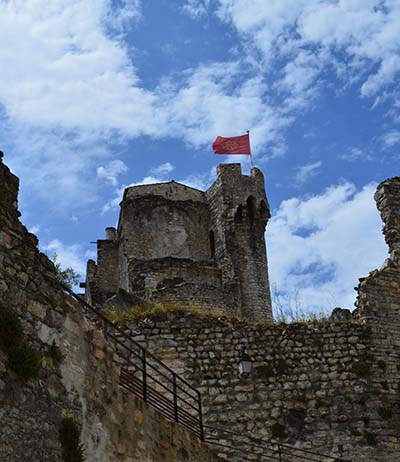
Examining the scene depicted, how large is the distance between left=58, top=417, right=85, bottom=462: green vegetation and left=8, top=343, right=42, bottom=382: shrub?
0.69m

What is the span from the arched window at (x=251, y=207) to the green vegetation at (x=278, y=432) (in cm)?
2901

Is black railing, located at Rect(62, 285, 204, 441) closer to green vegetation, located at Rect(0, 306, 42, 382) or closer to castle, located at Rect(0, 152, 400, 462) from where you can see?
castle, located at Rect(0, 152, 400, 462)

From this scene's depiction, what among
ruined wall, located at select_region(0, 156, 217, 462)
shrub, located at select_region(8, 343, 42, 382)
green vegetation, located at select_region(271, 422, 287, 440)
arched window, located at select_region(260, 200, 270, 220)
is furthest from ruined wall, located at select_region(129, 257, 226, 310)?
shrub, located at select_region(8, 343, 42, 382)

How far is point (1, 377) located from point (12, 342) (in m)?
0.43

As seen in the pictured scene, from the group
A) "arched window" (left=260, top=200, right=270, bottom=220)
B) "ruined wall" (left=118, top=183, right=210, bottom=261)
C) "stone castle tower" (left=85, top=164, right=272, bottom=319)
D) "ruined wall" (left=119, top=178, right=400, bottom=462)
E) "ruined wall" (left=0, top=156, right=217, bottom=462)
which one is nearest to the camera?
"ruined wall" (left=0, top=156, right=217, bottom=462)

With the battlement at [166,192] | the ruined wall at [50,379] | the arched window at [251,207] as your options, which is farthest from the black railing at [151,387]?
the arched window at [251,207]

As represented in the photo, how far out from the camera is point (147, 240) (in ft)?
134

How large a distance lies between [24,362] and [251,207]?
120 feet

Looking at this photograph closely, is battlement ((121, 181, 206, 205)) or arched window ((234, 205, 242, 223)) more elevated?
battlement ((121, 181, 206, 205))

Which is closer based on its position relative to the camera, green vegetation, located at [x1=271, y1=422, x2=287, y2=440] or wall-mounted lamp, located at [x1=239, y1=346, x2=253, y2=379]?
green vegetation, located at [x1=271, y1=422, x2=287, y2=440]

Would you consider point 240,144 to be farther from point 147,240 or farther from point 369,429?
point 369,429

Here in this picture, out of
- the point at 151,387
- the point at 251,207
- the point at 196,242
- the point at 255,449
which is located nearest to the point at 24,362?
the point at 151,387

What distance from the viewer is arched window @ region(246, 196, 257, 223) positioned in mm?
42875

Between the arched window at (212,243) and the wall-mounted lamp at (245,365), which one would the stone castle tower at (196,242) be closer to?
the arched window at (212,243)
